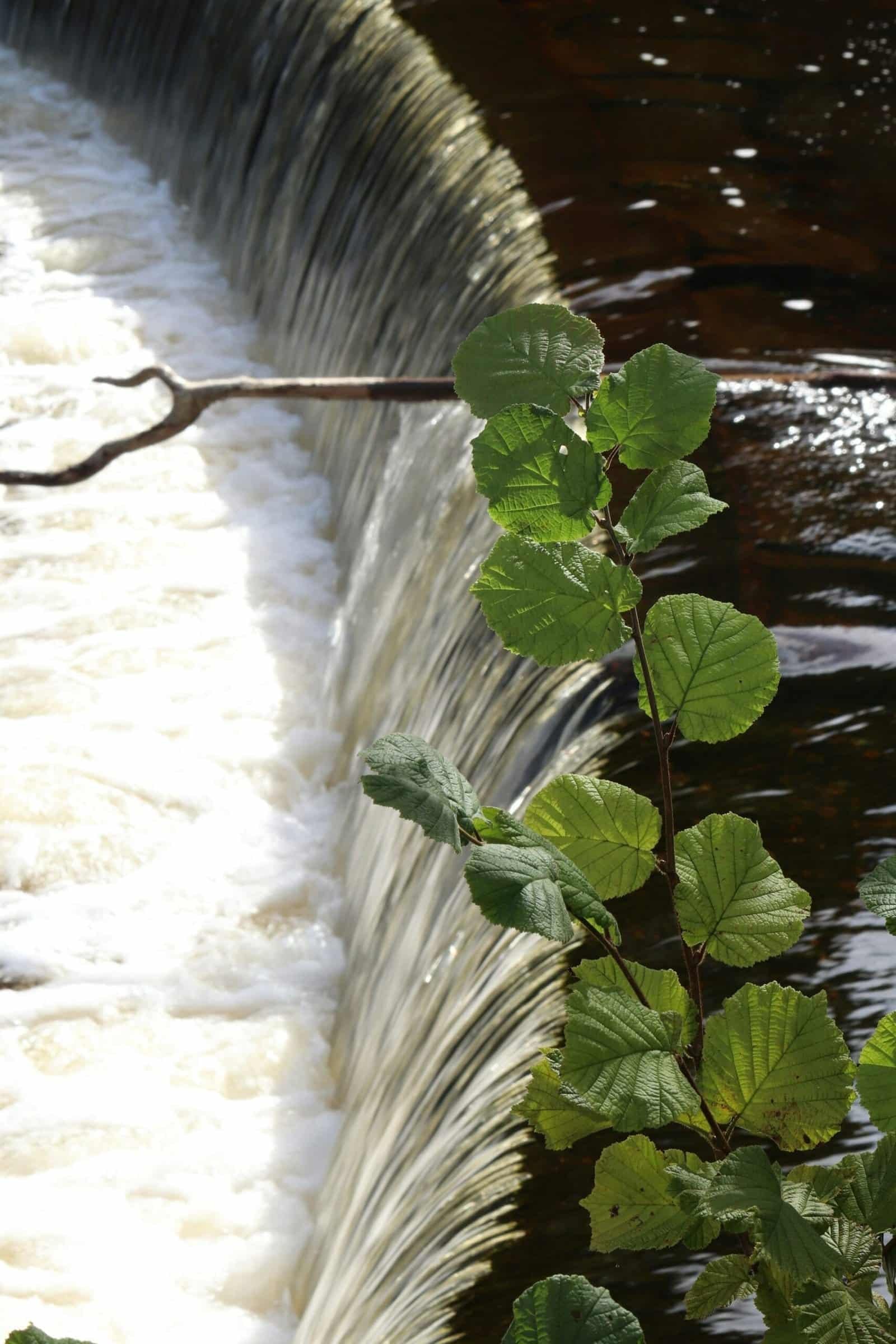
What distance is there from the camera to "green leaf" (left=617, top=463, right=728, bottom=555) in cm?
56

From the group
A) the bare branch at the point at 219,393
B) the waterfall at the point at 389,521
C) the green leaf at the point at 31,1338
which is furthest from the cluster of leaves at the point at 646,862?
the bare branch at the point at 219,393

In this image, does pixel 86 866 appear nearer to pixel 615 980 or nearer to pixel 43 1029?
pixel 43 1029

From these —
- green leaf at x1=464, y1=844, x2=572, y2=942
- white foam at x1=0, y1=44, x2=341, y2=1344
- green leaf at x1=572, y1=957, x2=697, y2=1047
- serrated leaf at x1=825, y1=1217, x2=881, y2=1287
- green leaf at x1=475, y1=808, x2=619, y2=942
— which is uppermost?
green leaf at x1=464, y1=844, x2=572, y2=942

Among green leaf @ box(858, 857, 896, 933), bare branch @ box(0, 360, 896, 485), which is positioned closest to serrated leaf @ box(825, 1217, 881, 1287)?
green leaf @ box(858, 857, 896, 933)

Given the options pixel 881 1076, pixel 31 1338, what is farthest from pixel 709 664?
pixel 31 1338

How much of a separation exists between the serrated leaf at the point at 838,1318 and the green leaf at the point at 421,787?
18 centimetres

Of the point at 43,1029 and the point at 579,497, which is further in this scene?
the point at 43,1029

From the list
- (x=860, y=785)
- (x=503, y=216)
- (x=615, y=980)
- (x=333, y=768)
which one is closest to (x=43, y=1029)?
(x=333, y=768)

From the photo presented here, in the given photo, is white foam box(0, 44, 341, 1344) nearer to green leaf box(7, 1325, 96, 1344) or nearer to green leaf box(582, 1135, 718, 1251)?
green leaf box(582, 1135, 718, 1251)

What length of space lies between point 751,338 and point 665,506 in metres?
2.80

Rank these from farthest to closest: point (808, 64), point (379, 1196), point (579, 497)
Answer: point (808, 64), point (379, 1196), point (579, 497)

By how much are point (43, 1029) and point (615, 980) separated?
9.35 ft

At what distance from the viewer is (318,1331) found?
2.13 meters

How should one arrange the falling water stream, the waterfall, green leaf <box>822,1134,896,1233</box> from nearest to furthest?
green leaf <box>822,1134,896,1233</box>
the waterfall
the falling water stream
